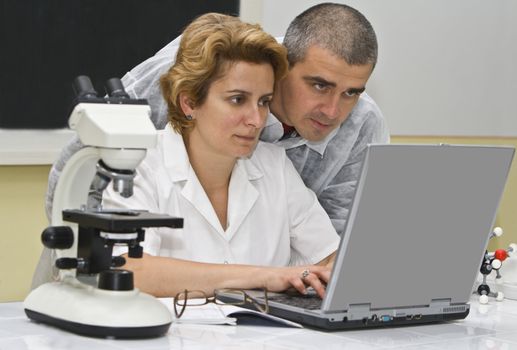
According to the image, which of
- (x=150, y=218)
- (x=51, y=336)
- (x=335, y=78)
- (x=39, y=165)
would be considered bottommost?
(x=39, y=165)

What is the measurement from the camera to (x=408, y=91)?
13.8 feet

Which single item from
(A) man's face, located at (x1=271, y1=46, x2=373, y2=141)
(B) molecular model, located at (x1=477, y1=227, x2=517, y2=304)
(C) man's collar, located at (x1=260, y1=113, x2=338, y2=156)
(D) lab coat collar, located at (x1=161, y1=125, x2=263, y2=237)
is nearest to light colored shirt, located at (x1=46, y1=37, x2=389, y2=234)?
(C) man's collar, located at (x1=260, y1=113, x2=338, y2=156)

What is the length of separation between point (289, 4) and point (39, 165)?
1142mm

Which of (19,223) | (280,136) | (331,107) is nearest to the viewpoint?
(331,107)

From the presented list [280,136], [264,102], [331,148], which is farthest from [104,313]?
[331,148]

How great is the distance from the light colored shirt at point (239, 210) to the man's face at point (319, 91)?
0.35 ft

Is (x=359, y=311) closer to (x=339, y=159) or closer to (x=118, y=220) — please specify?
(x=118, y=220)

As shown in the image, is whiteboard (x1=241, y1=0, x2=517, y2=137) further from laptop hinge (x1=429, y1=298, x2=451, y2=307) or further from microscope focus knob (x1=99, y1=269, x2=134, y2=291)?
microscope focus knob (x1=99, y1=269, x2=134, y2=291)

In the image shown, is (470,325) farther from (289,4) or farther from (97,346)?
(289,4)

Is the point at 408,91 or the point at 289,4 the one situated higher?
the point at 289,4

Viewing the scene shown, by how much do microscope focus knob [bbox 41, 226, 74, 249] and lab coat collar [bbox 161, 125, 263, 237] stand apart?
49 cm

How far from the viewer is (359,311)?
1.78m

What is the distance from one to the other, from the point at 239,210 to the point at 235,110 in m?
0.25

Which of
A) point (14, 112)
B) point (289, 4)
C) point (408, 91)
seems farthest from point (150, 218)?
point (408, 91)
